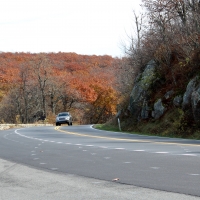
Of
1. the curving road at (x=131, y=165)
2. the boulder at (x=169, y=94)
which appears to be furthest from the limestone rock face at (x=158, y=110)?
the curving road at (x=131, y=165)

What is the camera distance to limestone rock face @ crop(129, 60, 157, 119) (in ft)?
102

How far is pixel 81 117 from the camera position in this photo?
84.2m

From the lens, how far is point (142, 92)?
31.8 metres

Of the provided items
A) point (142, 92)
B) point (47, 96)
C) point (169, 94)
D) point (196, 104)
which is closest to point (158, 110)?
point (169, 94)

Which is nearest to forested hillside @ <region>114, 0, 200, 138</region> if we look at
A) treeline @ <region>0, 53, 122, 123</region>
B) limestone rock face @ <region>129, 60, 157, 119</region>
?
limestone rock face @ <region>129, 60, 157, 119</region>

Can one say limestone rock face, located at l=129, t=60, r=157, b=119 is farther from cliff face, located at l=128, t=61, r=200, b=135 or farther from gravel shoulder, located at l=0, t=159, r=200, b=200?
gravel shoulder, located at l=0, t=159, r=200, b=200

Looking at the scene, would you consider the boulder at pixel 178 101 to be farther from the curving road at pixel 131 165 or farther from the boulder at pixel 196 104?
the curving road at pixel 131 165

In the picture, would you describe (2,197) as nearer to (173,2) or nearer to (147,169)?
(147,169)

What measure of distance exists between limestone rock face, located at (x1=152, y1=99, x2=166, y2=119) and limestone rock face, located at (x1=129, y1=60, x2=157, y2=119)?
1.49 meters

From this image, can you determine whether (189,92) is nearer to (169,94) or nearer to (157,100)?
(169,94)

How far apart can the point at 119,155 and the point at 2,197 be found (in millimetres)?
6610

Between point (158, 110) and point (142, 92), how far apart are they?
3819 mm

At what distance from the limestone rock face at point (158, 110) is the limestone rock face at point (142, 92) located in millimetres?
1494

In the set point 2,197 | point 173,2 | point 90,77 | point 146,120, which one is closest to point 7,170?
point 2,197
